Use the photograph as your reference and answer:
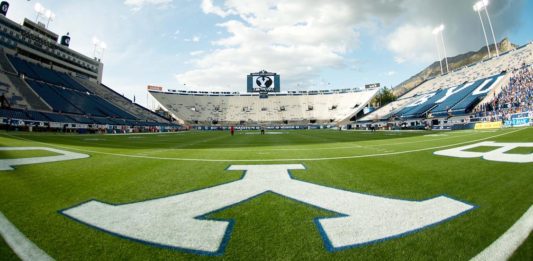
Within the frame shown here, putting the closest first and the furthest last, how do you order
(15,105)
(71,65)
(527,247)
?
(527,247)
(15,105)
(71,65)

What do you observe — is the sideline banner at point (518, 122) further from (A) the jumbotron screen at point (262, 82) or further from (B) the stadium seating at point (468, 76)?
(A) the jumbotron screen at point (262, 82)

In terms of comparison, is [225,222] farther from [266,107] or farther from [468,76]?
[266,107]

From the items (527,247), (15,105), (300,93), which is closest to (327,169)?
(527,247)

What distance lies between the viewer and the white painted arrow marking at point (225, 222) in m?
2.24

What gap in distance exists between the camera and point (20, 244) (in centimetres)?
205

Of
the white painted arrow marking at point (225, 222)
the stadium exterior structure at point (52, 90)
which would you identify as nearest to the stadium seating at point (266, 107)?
the stadium exterior structure at point (52, 90)

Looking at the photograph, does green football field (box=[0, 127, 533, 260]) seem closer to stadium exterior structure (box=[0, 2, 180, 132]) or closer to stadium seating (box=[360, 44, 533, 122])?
stadium exterior structure (box=[0, 2, 180, 132])

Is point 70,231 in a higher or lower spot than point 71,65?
lower

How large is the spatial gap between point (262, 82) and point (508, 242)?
80.1 meters

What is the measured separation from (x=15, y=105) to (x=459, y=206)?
5421 centimetres

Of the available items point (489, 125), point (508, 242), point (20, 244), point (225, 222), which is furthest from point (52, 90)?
point (489, 125)

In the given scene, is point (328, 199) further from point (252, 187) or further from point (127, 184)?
point (127, 184)

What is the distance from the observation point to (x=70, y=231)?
236 cm

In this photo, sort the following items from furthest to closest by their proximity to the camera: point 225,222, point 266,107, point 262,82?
point 266,107
point 262,82
point 225,222
